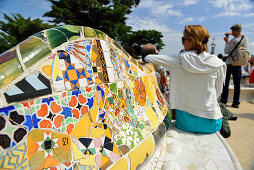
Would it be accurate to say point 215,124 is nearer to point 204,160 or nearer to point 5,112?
point 204,160

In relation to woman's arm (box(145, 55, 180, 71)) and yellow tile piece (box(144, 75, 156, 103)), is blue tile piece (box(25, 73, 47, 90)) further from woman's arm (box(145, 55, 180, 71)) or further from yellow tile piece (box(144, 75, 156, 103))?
woman's arm (box(145, 55, 180, 71))

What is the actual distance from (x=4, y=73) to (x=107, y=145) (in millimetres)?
706

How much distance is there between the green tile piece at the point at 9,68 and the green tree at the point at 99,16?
1334cm

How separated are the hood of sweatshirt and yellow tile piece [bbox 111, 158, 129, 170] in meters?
1.32

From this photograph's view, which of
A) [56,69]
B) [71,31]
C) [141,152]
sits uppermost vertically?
[71,31]

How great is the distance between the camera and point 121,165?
1.13 m

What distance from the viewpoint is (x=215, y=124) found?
84.5 inches

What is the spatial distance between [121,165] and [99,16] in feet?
48.1

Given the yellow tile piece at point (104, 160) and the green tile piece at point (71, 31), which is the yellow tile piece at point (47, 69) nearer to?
the green tile piece at point (71, 31)

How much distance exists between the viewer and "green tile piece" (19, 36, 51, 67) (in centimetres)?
88

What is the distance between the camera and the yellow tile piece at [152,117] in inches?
63.9

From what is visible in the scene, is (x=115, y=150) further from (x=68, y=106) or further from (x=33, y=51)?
(x=33, y=51)

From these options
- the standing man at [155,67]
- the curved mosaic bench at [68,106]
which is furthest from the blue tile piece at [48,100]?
the standing man at [155,67]

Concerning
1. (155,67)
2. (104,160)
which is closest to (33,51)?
(104,160)
